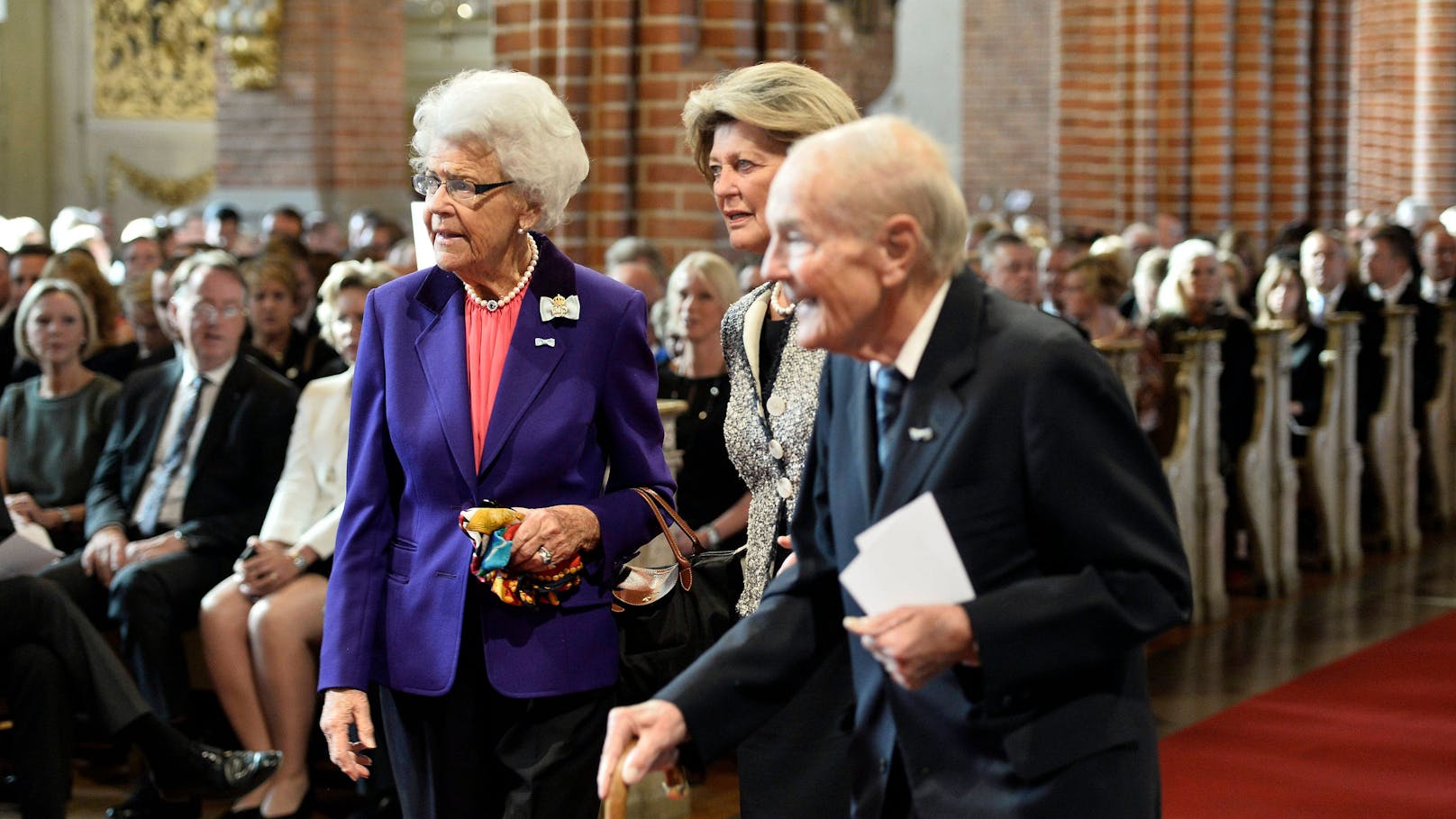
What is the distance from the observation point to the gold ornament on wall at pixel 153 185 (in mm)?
18828

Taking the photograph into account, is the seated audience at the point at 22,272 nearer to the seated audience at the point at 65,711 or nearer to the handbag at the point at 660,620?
the seated audience at the point at 65,711

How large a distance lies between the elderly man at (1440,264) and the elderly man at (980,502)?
33.6ft

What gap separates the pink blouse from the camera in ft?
10.00

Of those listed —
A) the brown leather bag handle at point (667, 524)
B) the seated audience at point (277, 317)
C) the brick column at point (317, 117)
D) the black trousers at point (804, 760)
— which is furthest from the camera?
the brick column at point (317, 117)

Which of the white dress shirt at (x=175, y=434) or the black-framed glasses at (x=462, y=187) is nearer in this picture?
the black-framed glasses at (x=462, y=187)

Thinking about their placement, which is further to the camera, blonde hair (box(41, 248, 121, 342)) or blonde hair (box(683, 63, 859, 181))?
blonde hair (box(41, 248, 121, 342))

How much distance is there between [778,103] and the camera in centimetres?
294

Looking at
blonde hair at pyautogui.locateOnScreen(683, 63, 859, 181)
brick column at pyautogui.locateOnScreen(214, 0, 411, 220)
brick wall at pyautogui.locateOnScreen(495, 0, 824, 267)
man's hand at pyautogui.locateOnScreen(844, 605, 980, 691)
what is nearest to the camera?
man's hand at pyautogui.locateOnScreen(844, 605, 980, 691)

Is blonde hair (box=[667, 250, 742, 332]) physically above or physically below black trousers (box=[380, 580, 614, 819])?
above

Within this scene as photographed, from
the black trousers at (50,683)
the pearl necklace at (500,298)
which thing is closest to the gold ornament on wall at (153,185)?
the black trousers at (50,683)

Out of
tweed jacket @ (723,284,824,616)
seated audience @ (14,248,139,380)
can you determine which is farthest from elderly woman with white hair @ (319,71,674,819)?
seated audience @ (14,248,139,380)

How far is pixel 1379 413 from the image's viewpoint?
9.67 m

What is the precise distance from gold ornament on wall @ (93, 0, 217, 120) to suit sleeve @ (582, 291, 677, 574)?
1671 cm

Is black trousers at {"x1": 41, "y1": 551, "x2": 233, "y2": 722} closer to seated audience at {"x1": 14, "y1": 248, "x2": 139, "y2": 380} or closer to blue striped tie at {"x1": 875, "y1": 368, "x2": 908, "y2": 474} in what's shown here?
seated audience at {"x1": 14, "y1": 248, "x2": 139, "y2": 380}
